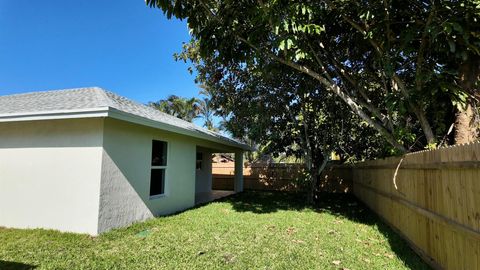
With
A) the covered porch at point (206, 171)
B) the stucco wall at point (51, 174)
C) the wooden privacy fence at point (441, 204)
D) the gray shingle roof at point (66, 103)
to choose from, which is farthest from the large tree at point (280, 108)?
the stucco wall at point (51, 174)

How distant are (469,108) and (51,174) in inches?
352

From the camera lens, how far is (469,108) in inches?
244

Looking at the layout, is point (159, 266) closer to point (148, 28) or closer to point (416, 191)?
point (416, 191)

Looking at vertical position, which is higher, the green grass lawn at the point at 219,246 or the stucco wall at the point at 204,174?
the stucco wall at the point at 204,174

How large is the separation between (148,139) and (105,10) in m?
7.57

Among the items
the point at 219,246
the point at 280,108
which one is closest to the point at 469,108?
the point at 219,246

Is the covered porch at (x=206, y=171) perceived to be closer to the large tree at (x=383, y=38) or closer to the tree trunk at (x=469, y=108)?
the large tree at (x=383, y=38)

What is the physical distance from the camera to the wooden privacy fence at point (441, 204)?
331cm

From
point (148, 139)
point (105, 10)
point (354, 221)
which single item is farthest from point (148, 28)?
point (354, 221)

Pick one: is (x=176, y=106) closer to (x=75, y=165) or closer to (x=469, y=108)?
(x=75, y=165)

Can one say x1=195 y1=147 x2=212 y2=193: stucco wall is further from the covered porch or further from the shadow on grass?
the shadow on grass

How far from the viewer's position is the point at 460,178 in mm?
3596

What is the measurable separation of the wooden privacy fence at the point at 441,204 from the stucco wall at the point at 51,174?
6.13 m

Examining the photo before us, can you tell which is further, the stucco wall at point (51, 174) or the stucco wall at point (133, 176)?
the stucco wall at point (133, 176)
